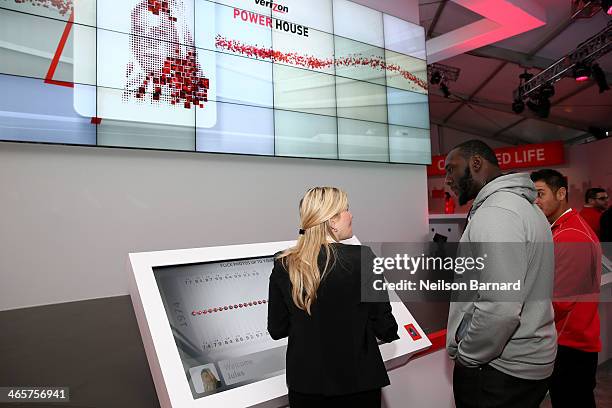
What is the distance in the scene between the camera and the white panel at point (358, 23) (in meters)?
4.35

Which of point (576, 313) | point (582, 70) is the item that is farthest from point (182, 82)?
point (582, 70)

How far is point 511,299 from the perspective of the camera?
124cm

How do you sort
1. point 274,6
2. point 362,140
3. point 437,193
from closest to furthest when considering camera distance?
point 274,6 → point 362,140 → point 437,193

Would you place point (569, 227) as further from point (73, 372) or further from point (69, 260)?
point (69, 260)

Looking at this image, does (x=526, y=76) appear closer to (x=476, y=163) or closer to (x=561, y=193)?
(x=561, y=193)

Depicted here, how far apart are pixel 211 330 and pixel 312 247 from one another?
375mm

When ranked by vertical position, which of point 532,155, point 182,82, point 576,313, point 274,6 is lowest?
point 576,313

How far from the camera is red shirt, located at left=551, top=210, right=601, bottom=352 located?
1781 millimetres

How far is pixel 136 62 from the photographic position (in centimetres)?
309

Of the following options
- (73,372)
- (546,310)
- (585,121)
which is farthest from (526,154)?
(73,372)

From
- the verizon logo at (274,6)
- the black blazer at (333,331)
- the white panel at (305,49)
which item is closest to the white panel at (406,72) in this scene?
the white panel at (305,49)

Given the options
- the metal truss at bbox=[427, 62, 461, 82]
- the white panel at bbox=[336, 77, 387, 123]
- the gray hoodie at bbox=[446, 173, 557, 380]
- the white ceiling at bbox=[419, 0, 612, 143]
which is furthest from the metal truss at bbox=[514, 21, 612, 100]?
the gray hoodie at bbox=[446, 173, 557, 380]

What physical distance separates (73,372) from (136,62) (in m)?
2.55

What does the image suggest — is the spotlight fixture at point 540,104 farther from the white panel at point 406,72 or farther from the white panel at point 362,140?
the white panel at point 362,140
